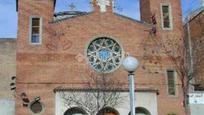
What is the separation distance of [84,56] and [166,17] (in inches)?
273

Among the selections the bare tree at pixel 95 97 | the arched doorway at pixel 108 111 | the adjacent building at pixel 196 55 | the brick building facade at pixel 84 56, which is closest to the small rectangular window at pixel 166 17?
the brick building facade at pixel 84 56

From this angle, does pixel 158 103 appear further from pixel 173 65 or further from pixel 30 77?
pixel 30 77

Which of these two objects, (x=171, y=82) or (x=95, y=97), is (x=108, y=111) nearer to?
(x=95, y=97)

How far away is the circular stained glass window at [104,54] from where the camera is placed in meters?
33.8

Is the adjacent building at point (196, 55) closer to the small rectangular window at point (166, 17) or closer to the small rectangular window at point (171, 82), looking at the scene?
the small rectangular window at point (171, 82)

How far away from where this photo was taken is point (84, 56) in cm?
3353

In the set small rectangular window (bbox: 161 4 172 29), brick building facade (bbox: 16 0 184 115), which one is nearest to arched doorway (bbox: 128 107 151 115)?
brick building facade (bbox: 16 0 184 115)

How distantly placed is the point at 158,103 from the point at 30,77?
28.6 ft

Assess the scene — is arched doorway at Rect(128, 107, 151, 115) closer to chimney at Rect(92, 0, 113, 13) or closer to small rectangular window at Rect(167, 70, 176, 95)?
small rectangular window at Rect(167, 70, 176, 95)

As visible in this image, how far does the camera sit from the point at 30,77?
32.3 metres

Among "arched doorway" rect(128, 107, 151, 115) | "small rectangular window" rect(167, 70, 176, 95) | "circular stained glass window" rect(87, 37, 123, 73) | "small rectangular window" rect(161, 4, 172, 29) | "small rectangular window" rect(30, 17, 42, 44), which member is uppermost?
"small rectangular window" rect(161, 4, 172, 29)

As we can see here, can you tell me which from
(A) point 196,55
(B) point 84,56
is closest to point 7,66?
(B) point 84,56

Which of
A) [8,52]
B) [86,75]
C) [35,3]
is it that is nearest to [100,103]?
[86,75]

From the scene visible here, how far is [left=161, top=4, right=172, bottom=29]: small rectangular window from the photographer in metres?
35.6
